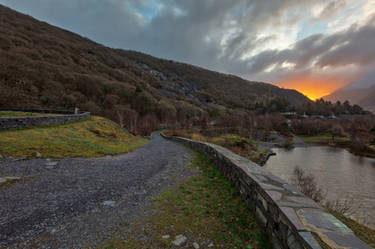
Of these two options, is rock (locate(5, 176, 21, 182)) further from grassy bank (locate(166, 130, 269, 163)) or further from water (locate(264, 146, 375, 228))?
grassy bank (locate(166, 130, 269, 163))

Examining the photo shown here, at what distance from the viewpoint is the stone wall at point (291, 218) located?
70.1 inches

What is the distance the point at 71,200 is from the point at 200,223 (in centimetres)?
365

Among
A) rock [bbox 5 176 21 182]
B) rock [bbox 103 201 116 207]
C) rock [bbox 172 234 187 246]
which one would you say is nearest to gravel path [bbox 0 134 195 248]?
rock [bbox 103 201 116 207]

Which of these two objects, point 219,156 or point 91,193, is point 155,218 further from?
point 219,156

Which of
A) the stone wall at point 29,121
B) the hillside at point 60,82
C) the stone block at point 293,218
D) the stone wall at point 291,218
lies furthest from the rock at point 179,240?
the hillside at point 60,82

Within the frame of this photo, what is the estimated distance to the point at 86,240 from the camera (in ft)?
8.72

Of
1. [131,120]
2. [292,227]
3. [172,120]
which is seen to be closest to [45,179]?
[292,227]

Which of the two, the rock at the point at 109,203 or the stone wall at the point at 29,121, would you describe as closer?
the rock at the point at 109,203

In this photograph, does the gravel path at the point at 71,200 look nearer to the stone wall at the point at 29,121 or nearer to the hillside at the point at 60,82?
the stone wall at the point at 29,121

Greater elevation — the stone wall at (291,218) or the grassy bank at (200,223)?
the stone wall at (291,218)

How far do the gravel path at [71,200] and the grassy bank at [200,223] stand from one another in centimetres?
50

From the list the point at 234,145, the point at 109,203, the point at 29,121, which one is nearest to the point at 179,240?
the point at 109,203

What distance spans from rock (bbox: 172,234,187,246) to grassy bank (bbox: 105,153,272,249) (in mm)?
68

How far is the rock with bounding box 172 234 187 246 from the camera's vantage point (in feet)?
8.82
